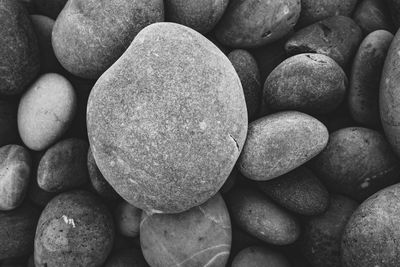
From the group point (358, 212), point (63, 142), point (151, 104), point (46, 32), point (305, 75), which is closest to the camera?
point (151, 104)

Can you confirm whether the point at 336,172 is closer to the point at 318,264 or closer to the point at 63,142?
the point at 318,264

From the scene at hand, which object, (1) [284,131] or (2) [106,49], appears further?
(2) [106,49]

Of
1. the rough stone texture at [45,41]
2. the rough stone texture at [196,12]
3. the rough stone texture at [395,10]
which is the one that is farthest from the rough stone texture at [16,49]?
→ the rough stone texture at [395,10]

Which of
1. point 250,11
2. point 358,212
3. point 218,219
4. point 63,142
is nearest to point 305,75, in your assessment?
point 250,11

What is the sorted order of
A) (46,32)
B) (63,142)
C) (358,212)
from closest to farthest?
(358,212) < (63,142) < (46,32)

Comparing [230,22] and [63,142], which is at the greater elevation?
[230,22]

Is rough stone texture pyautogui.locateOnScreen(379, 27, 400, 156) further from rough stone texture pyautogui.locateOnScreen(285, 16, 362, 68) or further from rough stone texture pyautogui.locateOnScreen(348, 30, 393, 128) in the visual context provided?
rough stone texture pyautogui.locateOnScreen(285, 16, 362, 68)

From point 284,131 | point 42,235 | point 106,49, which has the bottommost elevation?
point 42,235
